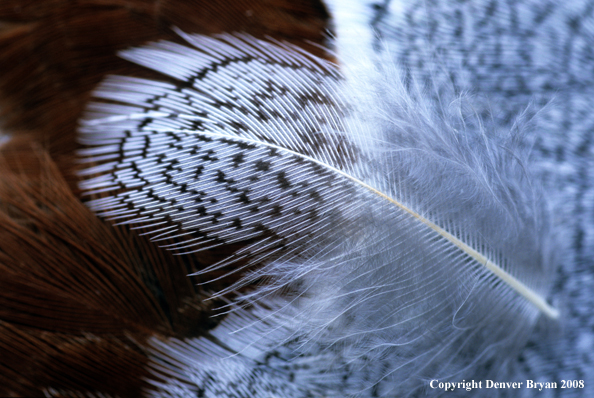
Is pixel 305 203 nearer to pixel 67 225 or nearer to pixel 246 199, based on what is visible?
pixel 246 199

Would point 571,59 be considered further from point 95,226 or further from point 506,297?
point 95,226

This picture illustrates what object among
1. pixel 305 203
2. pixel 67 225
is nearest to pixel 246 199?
pixel 305 203

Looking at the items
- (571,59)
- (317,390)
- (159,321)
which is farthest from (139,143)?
(571,59)

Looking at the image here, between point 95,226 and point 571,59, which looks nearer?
point 95,226

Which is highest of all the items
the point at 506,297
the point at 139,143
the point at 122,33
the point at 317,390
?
the point at 122,33
